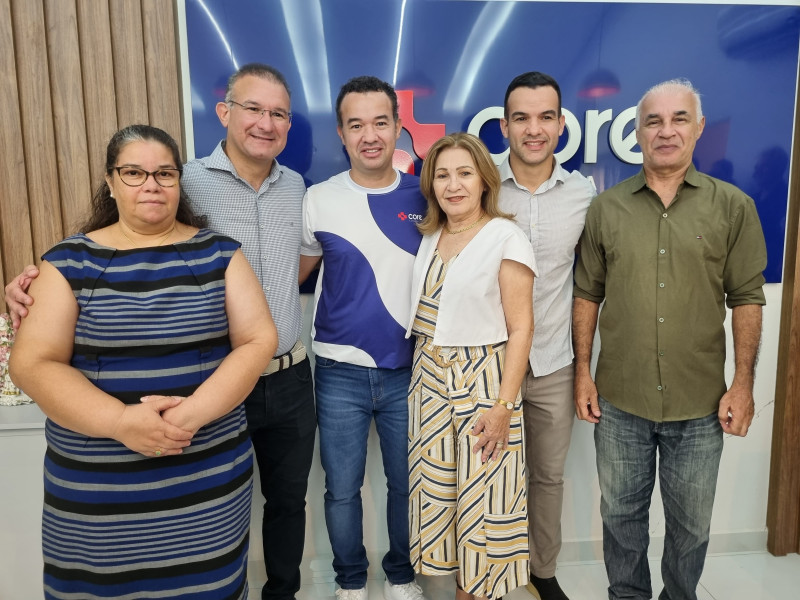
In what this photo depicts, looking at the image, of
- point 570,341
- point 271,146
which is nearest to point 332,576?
point 570,341

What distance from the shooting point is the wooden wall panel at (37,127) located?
2.38 meters

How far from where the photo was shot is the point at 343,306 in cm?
223

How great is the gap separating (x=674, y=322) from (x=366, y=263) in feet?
3.68

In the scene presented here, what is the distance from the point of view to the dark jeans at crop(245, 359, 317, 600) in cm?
215

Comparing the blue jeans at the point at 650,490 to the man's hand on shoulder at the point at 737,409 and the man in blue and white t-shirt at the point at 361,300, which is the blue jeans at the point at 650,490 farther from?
the man in blue and white t-shirt at the point at 361,300

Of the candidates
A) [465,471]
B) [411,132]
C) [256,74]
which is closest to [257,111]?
[256,74]

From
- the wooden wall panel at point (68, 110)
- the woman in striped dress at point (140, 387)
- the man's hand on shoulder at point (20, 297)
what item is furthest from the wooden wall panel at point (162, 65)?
the man's hand on shoulder at point (20, 297)

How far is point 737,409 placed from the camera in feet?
6.59

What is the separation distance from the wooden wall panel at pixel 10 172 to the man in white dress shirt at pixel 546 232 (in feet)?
6.62

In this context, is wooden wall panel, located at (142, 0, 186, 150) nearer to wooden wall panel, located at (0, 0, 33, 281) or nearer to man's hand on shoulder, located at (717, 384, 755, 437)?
wooden wall panel, located at (0, 0, 33, 281)

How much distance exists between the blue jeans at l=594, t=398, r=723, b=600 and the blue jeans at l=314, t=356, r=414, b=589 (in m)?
0.79

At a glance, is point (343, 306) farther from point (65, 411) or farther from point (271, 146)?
point (65, 411)

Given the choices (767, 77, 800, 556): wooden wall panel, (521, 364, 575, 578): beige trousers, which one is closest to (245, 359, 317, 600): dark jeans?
(521, 364, 575, 578): beige trousers

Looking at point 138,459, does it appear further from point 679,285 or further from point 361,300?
point 679,285
